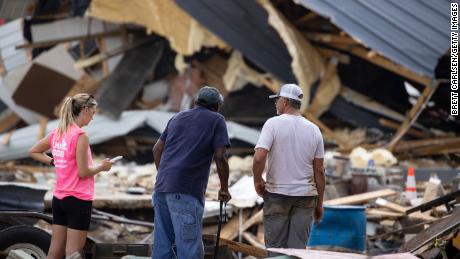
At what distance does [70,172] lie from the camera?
5.93 meters

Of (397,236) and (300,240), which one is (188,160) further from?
(397,236)

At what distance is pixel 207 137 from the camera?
585 cm

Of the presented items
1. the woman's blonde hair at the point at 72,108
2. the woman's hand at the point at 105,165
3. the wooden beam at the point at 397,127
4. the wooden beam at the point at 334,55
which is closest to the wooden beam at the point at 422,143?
the wooden beam at the point at 397,127

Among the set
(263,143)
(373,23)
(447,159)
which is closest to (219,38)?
(373,23)

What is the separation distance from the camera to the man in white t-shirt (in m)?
6.29

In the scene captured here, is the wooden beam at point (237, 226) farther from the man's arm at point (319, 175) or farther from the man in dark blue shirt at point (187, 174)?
the man in dark blue shirt at point (187, 174)

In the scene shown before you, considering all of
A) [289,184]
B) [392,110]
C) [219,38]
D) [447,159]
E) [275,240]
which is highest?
[219,38]

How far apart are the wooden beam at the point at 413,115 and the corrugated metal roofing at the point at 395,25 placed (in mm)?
939

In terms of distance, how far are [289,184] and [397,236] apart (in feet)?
10.7

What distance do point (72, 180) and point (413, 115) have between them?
911cm

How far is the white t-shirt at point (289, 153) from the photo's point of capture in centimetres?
629

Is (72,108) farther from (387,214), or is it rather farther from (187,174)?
(387,214)

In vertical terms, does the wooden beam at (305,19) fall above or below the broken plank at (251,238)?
above

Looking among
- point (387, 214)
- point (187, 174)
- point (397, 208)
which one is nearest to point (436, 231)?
point (187, 174)
